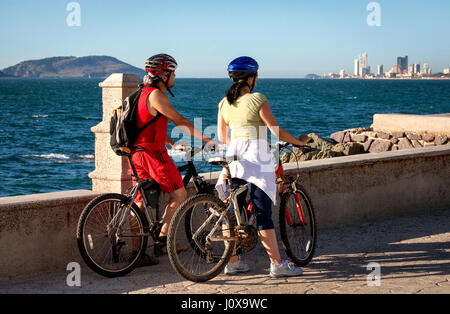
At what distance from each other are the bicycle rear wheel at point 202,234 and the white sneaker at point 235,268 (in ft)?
0.48

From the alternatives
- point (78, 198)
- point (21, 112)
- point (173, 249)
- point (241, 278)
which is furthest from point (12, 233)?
point (21, 112)

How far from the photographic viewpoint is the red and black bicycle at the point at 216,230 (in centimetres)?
513

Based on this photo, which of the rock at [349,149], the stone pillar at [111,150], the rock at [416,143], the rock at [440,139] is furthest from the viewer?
the rock at [349,149]

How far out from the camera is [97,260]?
5.41 metres

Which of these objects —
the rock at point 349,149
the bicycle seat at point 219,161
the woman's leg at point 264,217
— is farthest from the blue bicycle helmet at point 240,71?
the rock at point 349,149

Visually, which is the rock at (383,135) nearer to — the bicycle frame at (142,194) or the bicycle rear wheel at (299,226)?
the bicycle rear wheel at (299,226)

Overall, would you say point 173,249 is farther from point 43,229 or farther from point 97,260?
point 43,229

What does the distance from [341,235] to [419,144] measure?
21.6 ft

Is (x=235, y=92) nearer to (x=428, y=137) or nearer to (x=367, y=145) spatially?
(x=428, y=137)

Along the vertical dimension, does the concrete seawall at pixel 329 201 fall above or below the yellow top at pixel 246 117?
below

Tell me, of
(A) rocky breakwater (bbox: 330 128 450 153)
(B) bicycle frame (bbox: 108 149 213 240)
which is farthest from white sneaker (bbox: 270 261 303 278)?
(A) rocky breakwater (bbox: 330 128 450 153)

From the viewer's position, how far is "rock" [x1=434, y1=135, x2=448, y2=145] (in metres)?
12.6

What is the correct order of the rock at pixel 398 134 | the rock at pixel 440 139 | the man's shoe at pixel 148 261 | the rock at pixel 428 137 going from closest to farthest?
the man's shoe at pixel 148 261, the rock at pixel 440 139, the rock at pixel 428 137, the rock at pixel 398 134

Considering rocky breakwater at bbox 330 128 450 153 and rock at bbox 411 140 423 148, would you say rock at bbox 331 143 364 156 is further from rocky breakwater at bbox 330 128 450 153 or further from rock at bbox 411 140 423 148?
rock at bbox 411 140 423 148
